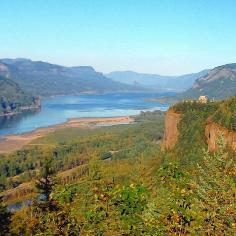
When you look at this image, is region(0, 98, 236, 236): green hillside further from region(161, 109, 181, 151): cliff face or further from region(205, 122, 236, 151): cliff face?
region(161, 109, 181, 151): cliff face

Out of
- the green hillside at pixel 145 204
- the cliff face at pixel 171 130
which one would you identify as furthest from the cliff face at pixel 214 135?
the cliff face at pixel 171 130

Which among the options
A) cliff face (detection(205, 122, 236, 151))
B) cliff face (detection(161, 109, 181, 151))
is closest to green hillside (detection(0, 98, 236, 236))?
cliff face (detection(205, 122, 236, 151))

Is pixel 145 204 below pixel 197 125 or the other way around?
the other way around

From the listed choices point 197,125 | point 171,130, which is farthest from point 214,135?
point 171,130

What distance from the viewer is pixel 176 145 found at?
4215 inches

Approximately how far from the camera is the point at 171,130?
113062mm

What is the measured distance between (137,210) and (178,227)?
1217 cm

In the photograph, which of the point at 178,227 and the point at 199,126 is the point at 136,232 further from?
the point at 199,126

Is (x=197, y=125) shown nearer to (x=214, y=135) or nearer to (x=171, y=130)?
(x=171, y=130)

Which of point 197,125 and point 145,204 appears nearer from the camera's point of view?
point 145,204

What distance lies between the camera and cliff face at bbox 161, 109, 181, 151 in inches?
4395

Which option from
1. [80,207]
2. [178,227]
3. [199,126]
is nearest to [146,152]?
[199,126]

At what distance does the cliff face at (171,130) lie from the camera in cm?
11162

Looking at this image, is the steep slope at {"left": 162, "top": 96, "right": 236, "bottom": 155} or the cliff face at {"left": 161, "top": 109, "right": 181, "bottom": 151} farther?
the cliff face at {"left": 161, "top": 109, "right": 181, "bottom": 151}
